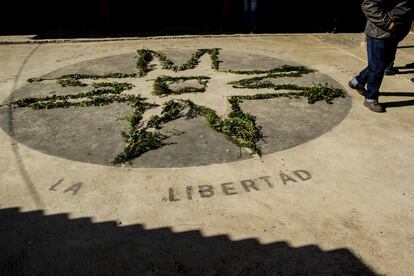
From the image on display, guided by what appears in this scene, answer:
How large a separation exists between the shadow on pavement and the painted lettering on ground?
0.82 meters

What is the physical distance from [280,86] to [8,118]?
6519 mm

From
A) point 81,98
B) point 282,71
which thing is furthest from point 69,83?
point 282,71

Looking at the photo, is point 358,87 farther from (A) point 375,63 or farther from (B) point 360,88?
(A) point 375,63

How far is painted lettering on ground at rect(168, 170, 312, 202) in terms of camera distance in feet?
19.1

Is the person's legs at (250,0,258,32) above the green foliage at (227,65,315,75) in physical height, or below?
above

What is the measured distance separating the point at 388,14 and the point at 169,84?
5.46m

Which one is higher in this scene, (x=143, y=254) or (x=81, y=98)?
(x=81, y=98)

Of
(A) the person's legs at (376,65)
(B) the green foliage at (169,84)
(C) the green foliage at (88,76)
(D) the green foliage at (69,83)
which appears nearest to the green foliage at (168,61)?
(C) the green foliage at (88,76)

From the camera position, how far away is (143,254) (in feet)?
15.5

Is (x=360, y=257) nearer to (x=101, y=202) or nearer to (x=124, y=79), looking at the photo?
(x=101, y=202)

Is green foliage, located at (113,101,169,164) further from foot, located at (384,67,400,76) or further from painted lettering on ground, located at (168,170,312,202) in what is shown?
foot, located at (384,67,400,76)

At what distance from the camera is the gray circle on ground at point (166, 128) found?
22.8 feet

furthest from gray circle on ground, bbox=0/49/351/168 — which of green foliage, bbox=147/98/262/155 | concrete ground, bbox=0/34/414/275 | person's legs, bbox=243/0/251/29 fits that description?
person's legs, bbox=243/0/251/29

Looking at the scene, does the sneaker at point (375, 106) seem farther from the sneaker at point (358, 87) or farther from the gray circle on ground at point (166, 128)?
the sneaker at point (358, 87)
